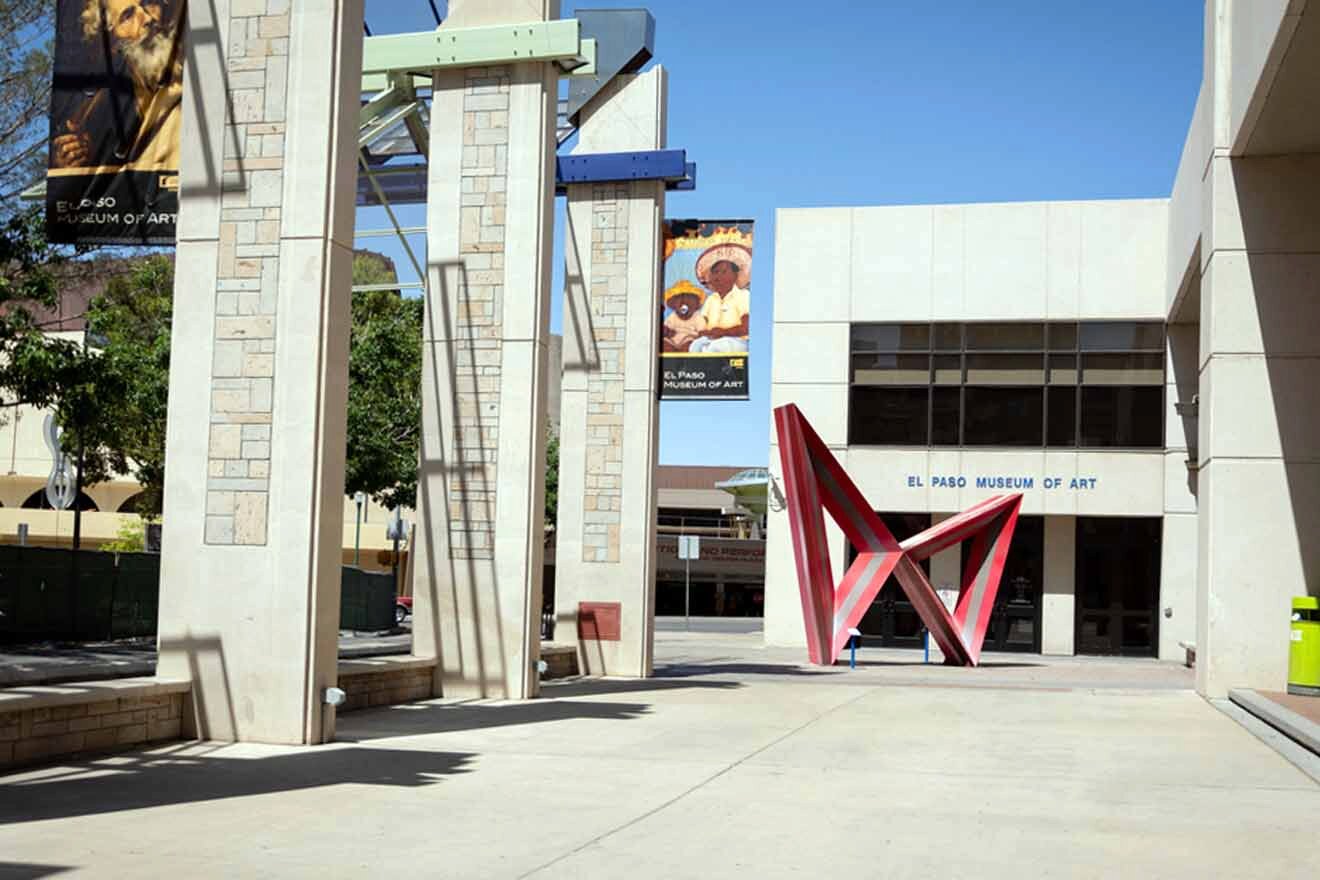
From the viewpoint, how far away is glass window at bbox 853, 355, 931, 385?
122 feet

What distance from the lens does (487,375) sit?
1900 centimetres

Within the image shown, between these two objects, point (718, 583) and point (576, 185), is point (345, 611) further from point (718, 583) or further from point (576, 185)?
point (718, 583)

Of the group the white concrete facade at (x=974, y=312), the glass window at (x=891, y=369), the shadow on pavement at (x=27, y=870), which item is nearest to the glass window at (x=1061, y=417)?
the white concrete facade at (x=974, y=312)

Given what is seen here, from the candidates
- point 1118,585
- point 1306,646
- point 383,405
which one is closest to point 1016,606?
point 1118,585

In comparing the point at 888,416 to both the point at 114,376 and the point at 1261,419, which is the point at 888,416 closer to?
the point at 1261,419

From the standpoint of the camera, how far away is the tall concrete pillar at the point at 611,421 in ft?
80.3

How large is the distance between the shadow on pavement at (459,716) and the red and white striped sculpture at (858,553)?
955cm

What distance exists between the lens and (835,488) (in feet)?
91.7

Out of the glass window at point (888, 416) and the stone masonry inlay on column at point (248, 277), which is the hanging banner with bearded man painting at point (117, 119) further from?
the glass window at point (888, 416)

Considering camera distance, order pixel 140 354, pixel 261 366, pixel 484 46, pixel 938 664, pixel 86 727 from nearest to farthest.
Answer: pixel 86 727
pixel 261 366
pixel 484 46
pixel 938 664
pixel 140 354

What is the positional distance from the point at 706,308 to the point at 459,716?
1298 centimetres

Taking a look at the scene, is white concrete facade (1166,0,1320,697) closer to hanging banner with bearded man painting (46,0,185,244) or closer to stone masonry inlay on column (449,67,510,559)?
stone masonry inlay on column (449,67,510,559)

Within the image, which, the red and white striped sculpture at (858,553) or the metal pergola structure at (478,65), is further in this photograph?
the red and white striped sculpture at (858,553)

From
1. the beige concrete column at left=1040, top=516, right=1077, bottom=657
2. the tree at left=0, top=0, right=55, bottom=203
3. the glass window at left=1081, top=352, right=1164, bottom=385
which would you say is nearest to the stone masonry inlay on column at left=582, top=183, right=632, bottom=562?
the tree at left=0, top=0, right=55, bottom=203
